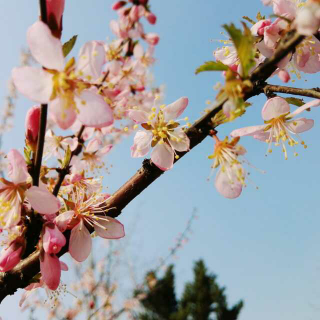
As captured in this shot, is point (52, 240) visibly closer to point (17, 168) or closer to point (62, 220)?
point (62, 220)

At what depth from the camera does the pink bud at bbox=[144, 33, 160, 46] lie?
11.1ft

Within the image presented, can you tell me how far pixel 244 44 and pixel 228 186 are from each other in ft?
1.19

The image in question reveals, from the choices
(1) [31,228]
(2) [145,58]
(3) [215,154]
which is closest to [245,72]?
(3) [215,154]

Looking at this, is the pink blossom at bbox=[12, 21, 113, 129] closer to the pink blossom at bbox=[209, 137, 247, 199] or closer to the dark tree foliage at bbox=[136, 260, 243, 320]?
the pink blossom at bbox=[209, 137, 247, 199]

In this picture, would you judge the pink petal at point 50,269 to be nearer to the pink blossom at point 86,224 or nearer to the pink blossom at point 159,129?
the pink blossom at point 86,224

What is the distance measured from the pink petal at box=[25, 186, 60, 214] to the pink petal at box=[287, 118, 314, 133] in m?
0.69

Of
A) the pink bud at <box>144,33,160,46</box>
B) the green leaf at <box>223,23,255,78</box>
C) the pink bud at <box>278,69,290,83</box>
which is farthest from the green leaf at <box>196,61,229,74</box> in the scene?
the pink bud at <box>144,33,160,46</box>

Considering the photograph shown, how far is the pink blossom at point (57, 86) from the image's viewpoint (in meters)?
0.65

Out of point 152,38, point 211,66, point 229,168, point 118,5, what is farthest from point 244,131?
point 152,38

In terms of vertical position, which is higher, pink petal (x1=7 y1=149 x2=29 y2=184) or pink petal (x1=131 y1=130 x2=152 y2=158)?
pink petal (x1=131 y1=130 x2=152 y2=158)

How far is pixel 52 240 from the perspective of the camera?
774 millimetres

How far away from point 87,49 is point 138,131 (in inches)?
12.7

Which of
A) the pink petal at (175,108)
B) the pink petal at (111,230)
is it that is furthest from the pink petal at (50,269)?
the pink petal at (175,108)

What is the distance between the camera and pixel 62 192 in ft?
3.42
